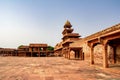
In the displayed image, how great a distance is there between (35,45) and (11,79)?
132ft

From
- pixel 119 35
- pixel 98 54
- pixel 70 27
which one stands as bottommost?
pixel 98 54

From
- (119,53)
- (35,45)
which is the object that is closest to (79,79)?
(119,53)

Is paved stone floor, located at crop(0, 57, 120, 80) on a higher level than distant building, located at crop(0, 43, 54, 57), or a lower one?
lower

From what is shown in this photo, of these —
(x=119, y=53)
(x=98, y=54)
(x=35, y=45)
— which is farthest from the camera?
(x=35, y=45)

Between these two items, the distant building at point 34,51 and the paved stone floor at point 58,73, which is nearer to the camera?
the paved stone floor at point 58,73

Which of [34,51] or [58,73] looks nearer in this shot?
[58,73]

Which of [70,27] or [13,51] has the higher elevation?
[70,27]

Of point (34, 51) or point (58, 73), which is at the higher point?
point (34, 51)

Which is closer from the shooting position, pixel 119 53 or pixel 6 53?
pixel 119 53

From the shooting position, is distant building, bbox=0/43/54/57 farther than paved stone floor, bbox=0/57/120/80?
Yes

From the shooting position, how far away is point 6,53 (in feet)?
169

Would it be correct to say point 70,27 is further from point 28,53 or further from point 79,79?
point 79,79

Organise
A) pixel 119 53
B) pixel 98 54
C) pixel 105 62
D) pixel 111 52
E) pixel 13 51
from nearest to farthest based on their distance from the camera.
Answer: pixel 105 62 → pixel 119 53 → pixel 111 52 → pixel 98 54 → pixel 13 51

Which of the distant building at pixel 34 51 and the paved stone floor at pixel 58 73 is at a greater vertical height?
the distant building at pixel 34 51
